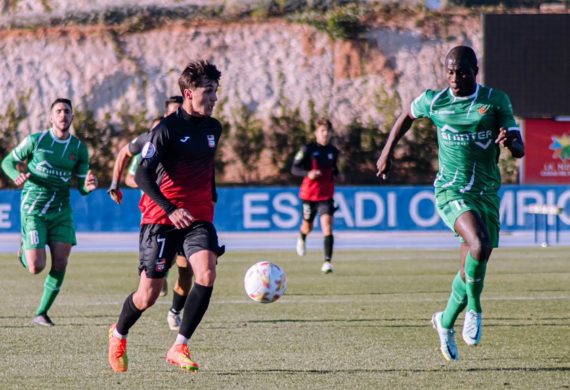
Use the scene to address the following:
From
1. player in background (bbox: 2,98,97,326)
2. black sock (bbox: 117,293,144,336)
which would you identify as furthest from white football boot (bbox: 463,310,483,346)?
player in background (bbox: 2,98,97,326)

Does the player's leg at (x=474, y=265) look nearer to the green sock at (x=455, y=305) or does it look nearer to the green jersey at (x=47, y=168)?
the green sock at (x=455, y=305)

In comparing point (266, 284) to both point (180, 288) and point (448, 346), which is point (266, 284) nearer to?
point (180, 288)

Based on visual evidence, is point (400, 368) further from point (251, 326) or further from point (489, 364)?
point (251, 326)

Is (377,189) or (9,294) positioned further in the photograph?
(377,189)

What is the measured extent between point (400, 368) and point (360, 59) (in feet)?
126

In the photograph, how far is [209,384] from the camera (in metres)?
7.74

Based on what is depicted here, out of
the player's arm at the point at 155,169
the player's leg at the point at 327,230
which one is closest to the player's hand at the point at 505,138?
the player's arm at the point at 155,169

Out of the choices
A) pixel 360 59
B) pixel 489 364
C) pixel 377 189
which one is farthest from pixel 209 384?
pixel 360 59

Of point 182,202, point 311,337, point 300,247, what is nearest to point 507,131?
point 182,202

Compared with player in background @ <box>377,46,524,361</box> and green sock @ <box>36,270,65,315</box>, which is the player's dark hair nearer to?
player in background @ <box>377,46,524,361</box>

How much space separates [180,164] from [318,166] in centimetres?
1123

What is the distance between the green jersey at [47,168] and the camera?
11507mm

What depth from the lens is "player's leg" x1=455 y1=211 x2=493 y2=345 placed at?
840 centimetres

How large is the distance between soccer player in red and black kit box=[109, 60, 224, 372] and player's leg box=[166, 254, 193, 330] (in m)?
2.05
